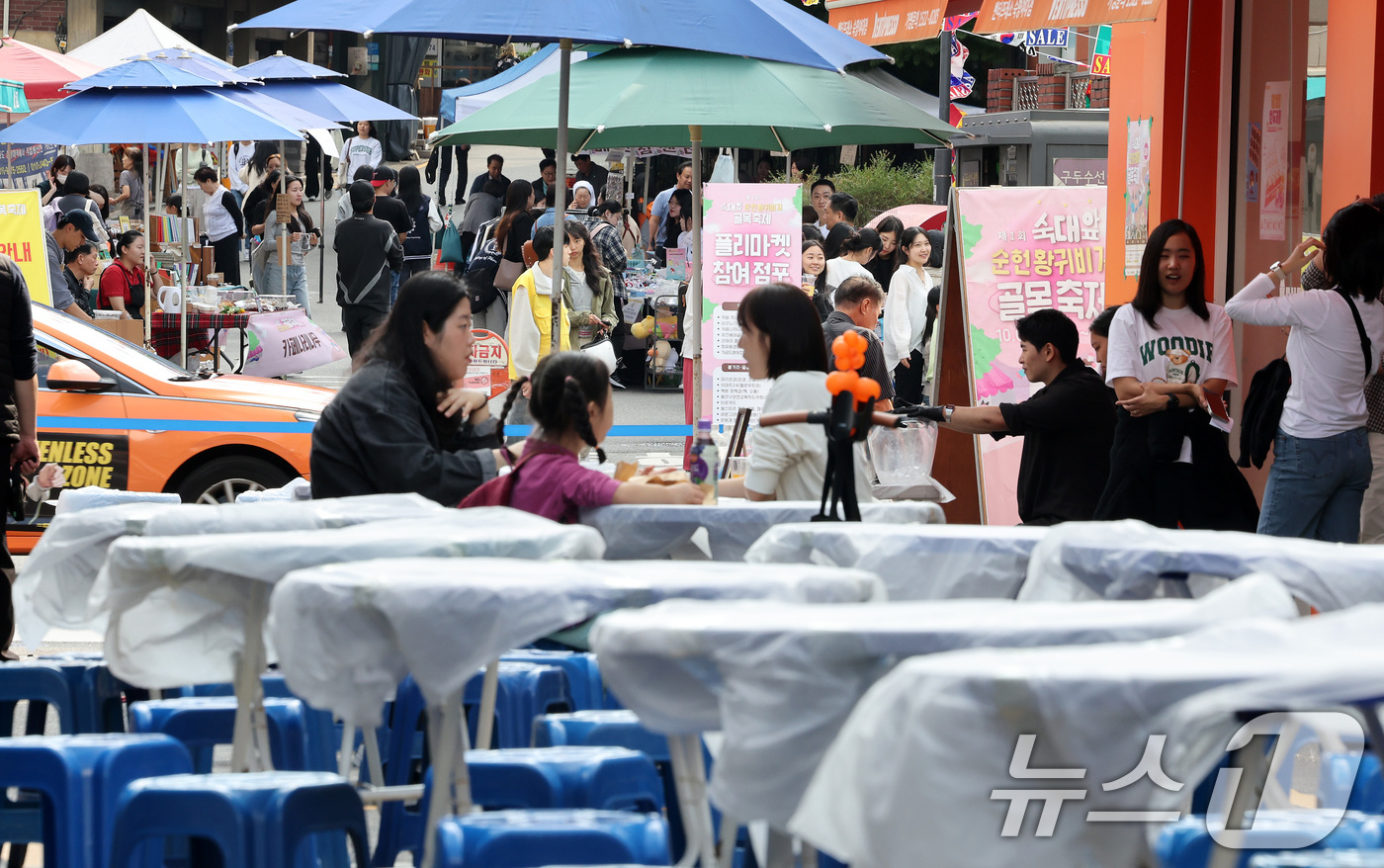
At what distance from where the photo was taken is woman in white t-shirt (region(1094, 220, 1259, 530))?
670cm

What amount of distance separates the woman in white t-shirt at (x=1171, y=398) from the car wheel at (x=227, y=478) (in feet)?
15.6

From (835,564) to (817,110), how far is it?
16.6 ft

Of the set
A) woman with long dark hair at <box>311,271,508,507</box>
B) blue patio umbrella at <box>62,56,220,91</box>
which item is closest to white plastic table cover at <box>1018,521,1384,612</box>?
woman with long dark hair at <box>311,271,508,507</box>

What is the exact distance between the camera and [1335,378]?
21.0 ft

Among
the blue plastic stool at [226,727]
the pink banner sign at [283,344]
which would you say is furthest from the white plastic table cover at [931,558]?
the pink banner sign at [283,344]

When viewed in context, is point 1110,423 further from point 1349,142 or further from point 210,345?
point 210,345

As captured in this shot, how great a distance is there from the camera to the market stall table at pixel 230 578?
11.3 ft

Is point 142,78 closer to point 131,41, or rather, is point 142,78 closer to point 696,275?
point 696,275

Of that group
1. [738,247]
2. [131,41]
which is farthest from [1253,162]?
[131,41]

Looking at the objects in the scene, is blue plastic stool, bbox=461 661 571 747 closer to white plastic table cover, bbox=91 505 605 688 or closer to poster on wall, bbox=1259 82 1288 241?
white plastic table cover, bbox=91 505 605 688

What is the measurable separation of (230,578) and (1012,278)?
6625 mm

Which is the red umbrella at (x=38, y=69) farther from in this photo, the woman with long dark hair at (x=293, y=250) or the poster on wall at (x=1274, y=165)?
the poster on wall at (x=1274, y=165)

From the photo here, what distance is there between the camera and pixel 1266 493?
6.68 metres

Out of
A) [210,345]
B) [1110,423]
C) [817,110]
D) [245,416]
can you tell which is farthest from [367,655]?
[210,345]
